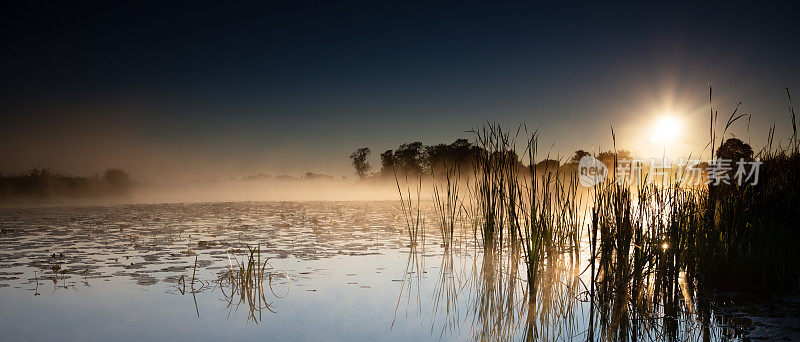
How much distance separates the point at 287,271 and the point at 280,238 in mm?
3604

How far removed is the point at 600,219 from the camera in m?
5.21

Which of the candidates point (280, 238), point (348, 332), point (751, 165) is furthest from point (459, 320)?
point (280, 238)

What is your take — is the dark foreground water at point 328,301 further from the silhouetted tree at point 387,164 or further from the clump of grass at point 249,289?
the silhouetted tree at point 387,164

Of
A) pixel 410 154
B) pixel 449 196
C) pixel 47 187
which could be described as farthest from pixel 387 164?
pixel 449 196

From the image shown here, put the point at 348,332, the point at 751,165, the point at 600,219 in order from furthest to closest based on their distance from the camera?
1. the point at 751,165
2. the point at 600,219
3. the point at 348,332

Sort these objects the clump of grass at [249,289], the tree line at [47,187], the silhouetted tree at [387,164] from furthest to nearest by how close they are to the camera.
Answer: the silhouetted tree at [387,164] < the tree line at [47,187] < the clump of grass at [249,289]

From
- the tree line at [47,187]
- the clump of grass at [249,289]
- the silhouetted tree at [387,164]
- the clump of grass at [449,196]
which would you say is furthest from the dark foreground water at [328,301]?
the silhouetted tree at [387,164]

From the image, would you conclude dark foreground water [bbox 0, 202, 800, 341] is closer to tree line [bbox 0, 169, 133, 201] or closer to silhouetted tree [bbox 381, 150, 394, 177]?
tree line [bbox 0, 169, 133, 201]

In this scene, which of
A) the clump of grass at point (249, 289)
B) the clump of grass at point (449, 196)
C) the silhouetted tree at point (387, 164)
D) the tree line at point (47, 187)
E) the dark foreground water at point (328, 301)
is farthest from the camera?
the silhouetted tree at point (387, 164)

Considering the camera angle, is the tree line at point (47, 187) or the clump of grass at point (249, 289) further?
the tree line at point (47, 187)

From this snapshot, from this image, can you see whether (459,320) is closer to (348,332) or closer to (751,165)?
(348,332)

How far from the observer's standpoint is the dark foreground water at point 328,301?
155 inches

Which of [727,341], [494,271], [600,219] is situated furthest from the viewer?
[494,271]

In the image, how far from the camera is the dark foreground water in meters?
3.95
